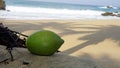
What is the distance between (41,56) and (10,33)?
0.96ft

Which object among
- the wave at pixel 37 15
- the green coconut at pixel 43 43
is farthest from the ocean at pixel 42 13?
the green coconut at pixel 43 43

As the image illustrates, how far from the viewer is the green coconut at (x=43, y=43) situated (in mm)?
1979

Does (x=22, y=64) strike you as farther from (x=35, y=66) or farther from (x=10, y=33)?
(x=10, y=33)

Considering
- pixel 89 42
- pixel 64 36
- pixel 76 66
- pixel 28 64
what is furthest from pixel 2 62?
pixel 64 36

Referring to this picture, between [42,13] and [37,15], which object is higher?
[37,15]

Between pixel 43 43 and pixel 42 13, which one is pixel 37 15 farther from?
pixel 43 43

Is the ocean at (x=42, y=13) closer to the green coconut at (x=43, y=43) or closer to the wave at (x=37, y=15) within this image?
the wave at (x=37, y=15)

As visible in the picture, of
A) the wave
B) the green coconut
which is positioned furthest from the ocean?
the green coconut

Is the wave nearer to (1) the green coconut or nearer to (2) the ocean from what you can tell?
(2) the ocean

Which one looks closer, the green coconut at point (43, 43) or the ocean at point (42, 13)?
the green coconut at point (43, 43)

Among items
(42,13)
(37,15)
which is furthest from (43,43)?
(42,13)

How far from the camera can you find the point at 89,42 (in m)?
8.73

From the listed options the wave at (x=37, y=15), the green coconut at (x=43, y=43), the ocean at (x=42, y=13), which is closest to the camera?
the green coconut at (x=43, y=43)

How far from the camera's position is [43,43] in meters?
1.98
